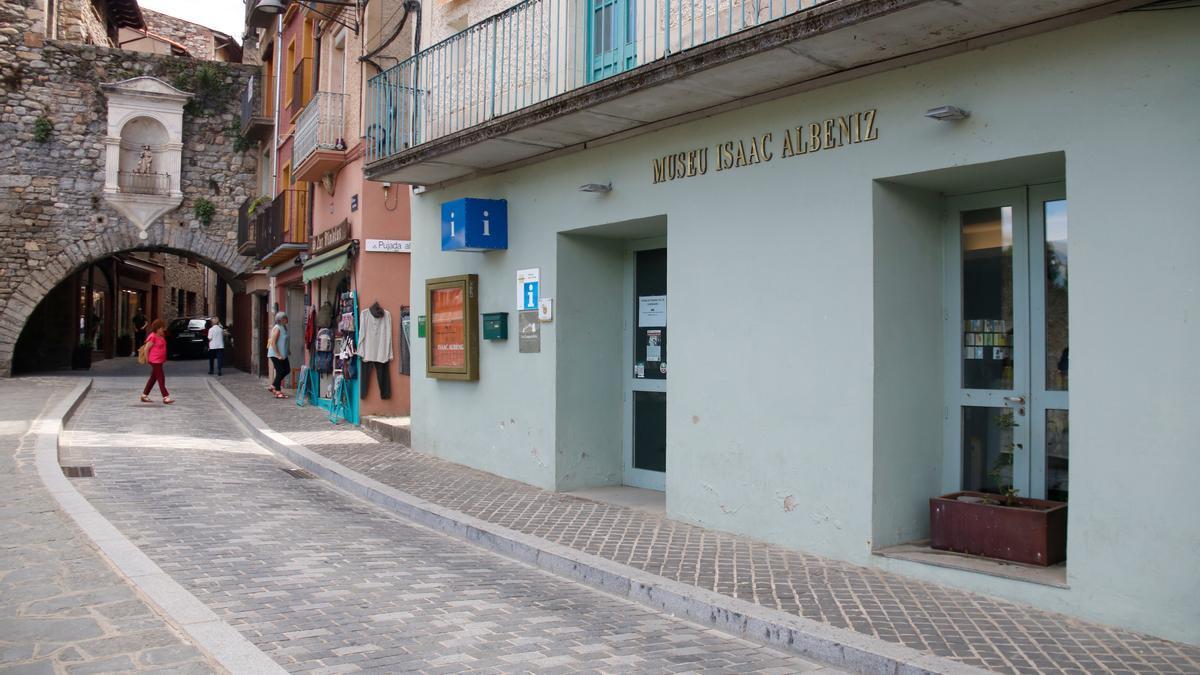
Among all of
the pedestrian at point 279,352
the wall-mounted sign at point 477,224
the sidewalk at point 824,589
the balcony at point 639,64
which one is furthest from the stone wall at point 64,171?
the sidewalk at point 824,589

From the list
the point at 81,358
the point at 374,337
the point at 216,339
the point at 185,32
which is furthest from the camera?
the point at 185,32

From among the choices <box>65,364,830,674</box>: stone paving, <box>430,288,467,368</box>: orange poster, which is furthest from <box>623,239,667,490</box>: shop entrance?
<box>65,364,830,674</box>: stone paving

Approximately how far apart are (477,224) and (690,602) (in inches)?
227

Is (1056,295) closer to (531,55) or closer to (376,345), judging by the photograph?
(531,55)

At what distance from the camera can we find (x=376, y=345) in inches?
607

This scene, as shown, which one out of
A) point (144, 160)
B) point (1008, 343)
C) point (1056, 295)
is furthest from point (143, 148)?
point (1056, 295)

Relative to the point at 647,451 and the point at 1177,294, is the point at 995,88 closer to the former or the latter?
the point at 1177,294

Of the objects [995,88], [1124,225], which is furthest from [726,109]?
[1124,225]

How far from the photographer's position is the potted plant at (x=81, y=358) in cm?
2933

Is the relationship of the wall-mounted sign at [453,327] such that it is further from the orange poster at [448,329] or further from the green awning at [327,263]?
the green awning at [327,263]

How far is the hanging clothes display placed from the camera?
1526 cm

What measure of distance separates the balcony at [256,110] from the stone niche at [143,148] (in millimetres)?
1943

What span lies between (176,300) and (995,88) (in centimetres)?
4969

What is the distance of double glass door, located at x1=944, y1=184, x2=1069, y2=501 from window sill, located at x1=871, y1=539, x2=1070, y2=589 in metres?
0.49
